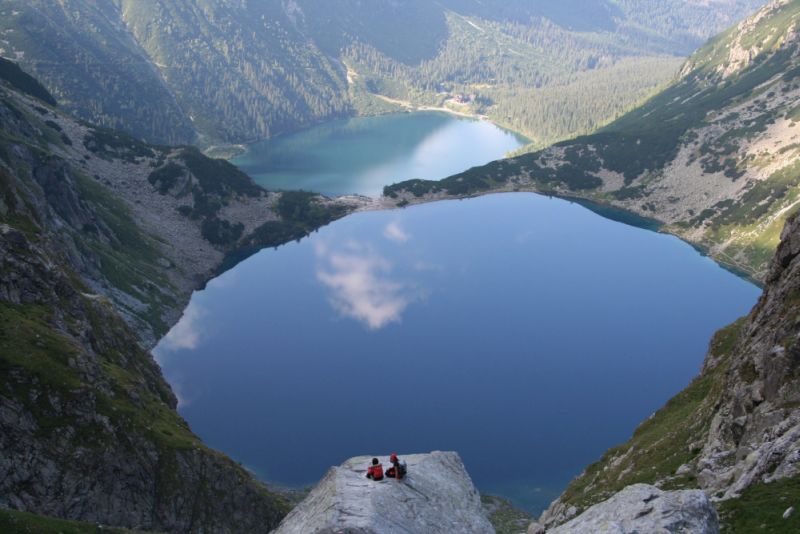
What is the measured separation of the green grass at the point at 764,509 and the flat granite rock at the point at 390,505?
1499cm

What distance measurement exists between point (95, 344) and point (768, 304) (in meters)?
65.1

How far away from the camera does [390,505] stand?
119 feet

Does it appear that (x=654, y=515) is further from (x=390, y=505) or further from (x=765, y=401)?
(x=390, y=505)

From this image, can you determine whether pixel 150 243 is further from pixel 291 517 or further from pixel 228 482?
pixel 291 517

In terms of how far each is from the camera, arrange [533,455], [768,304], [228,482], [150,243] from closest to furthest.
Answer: [768,304] < [228,482] < [533,455] < [150,243]

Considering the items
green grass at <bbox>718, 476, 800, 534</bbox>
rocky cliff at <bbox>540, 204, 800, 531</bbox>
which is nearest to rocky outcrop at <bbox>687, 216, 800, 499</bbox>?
rocky cliff at <bbox>540, 204, 800, 531</bbox>

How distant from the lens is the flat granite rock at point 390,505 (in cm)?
3366

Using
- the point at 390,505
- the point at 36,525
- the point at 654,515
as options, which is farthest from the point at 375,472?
the point at 36,525

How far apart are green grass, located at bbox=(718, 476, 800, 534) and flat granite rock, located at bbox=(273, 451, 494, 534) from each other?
15.0m

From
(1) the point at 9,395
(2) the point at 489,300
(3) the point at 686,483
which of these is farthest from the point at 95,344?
(2) the point at 489,300

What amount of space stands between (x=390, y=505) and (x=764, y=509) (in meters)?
17.9

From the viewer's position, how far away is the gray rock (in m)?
28.2

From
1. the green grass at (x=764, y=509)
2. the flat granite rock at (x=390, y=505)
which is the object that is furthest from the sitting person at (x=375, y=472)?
the green grass at (x=764, y=509)

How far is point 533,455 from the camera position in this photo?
98.9 m
